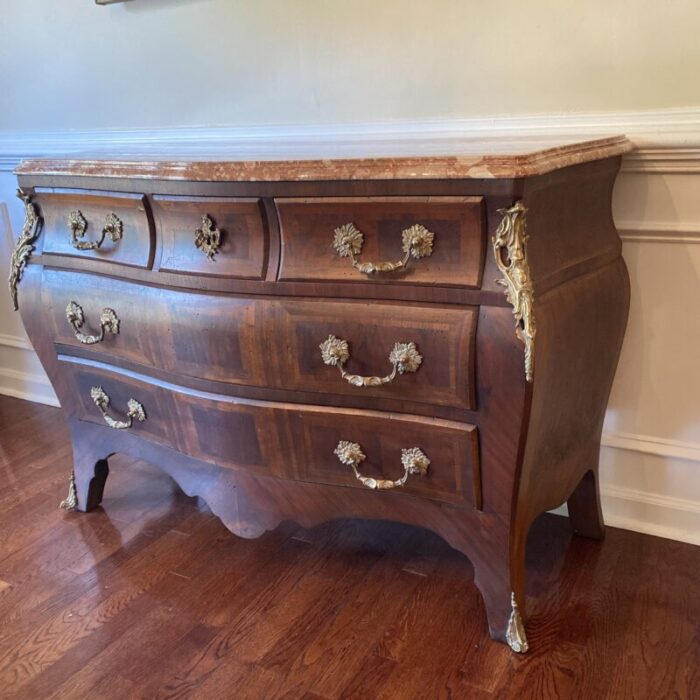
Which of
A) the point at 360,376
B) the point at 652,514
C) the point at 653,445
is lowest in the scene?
the point at 652,514

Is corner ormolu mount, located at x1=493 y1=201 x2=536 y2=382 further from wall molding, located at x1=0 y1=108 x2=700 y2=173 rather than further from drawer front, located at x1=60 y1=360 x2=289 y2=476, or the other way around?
drawer front, located at x1=60 y1=360 x2=289 y2=476

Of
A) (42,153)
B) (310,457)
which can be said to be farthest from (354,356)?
(42,153)

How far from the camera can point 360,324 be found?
1.21 m

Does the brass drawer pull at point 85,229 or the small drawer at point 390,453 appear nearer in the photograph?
the small drawer at point 390,453

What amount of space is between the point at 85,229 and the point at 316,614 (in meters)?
0.94

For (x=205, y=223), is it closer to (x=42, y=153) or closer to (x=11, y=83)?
Result: (x=42, y=153)

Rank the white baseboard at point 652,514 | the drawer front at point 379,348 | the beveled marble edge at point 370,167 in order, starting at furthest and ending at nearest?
1. the white baseboard at point 652,514
2. the drawer front at point 379,348
3. the beveled marble edge at point 370,167

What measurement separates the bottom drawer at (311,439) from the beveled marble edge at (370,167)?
42 centimetres

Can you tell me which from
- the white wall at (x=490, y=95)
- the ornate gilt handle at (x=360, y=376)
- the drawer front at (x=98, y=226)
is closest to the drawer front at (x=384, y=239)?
the ornate gilt handle at (x=360, y=376)

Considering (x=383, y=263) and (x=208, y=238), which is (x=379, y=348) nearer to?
(x=383, y=263)

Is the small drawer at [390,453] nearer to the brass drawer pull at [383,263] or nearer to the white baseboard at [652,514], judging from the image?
the brass drawer pull at [383,263]

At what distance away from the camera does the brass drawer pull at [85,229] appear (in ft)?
4.73

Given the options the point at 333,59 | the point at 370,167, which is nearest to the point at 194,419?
the point at 370,167

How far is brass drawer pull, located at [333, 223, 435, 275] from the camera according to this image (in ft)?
3.68
